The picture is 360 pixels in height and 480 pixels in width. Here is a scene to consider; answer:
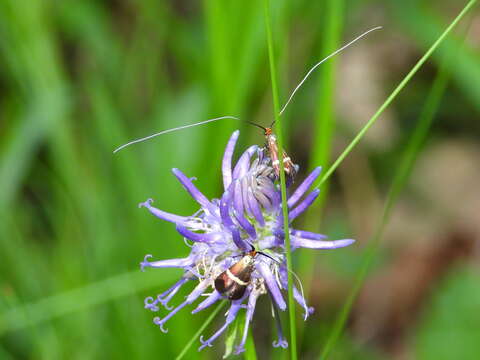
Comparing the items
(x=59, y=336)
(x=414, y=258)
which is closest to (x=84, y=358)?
(x=59, y=336)

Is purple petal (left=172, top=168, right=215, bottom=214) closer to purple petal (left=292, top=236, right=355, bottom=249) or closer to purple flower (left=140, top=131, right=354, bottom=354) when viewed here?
purple flower (left=140, top=131, right=354, bottom=354)

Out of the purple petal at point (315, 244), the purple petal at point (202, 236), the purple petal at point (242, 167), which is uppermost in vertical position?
the purple petal at point (242, 167)

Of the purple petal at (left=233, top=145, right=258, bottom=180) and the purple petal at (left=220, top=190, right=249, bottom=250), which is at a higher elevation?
the purple petal at (left=233, top=145, right=258, bottom=180)

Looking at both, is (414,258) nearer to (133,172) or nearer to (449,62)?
(133,172)

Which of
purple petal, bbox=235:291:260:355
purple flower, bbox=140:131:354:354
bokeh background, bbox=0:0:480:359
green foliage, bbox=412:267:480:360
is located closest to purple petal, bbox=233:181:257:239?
purple flower, bbox=140:131:354:354

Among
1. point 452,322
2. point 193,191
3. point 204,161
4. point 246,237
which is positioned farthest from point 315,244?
point 452,322

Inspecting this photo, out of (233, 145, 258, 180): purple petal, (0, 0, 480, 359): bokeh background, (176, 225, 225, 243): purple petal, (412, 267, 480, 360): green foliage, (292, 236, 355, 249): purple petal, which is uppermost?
(233, 145, 258, 180): purple petal

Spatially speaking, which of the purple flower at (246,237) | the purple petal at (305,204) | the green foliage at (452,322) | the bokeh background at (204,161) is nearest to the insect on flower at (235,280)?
the purple flower at (246,237)

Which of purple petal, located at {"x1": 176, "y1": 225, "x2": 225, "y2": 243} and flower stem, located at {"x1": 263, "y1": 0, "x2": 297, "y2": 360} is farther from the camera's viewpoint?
purple petal, located at {"x1": 176, "y1": 225, "x2": 225, "y2": 243}

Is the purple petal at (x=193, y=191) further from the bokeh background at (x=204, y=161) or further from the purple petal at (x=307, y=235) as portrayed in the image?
the bokeh background at (x=204, y=161)
